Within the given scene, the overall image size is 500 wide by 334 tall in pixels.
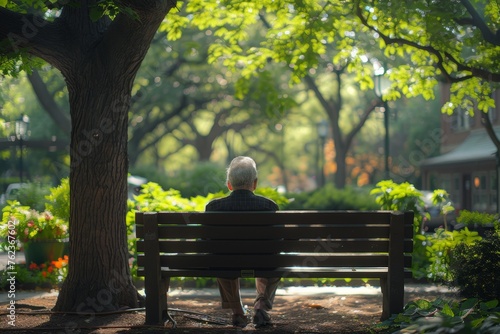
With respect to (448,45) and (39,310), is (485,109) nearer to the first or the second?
(448,45)

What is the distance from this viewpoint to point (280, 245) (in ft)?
23.3

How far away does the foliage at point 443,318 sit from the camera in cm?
501

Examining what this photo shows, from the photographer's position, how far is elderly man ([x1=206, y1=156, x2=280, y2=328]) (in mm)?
7328

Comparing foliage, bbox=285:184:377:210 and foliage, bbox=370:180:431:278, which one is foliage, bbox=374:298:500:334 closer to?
foliage, bbox=370:180:431:278

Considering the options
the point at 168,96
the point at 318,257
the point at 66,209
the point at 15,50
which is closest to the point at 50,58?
the point at 15,50

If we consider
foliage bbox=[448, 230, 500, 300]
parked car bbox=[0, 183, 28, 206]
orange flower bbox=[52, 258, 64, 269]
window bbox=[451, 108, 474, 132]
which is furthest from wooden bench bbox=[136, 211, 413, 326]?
window bbox=[451, 108, 474, 132]

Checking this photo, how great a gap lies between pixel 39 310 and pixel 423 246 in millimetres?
5731

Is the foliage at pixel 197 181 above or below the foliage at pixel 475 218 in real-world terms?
above

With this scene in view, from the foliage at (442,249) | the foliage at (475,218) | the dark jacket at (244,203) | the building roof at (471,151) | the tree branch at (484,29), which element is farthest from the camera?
the building roof at (471,151)

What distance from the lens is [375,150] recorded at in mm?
74438

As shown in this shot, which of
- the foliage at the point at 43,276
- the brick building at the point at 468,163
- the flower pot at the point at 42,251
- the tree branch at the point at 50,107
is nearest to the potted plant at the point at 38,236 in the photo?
the flower pot at the point at 42,251

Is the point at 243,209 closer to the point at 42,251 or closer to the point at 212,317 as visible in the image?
the point at 212,317

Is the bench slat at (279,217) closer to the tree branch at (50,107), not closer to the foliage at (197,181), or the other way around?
the foliage at (197,181)

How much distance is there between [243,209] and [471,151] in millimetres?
31848
